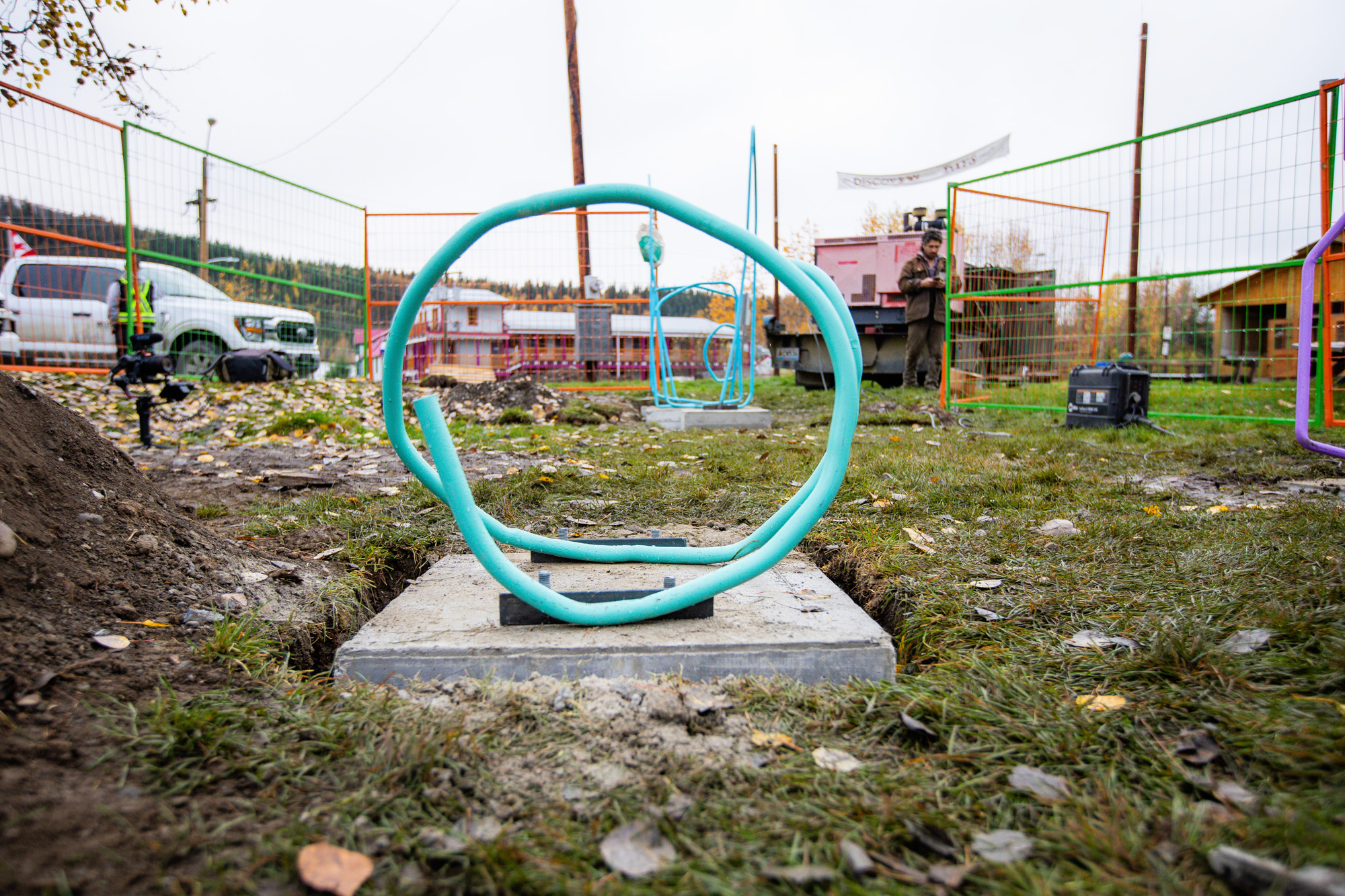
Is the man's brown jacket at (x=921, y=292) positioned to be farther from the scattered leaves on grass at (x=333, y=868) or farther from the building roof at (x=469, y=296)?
the scattered leaves on grass at (x=333, y=868)

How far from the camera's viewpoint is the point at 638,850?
99 centimetres

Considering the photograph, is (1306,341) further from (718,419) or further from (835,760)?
(718,419)

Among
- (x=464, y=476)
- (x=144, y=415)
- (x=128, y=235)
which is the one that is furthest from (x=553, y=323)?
(x=464, y=476)

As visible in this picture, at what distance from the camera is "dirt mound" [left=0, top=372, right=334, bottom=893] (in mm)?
893

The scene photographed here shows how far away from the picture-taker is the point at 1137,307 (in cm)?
726

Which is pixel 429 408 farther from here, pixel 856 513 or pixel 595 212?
pixel 595 212

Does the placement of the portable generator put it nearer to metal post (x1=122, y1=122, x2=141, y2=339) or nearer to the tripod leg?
the tripod leg

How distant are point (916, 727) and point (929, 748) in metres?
0.04

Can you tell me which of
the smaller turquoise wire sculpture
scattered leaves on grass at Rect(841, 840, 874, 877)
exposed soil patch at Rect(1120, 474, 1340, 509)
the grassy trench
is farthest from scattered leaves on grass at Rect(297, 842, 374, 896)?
the smaller turquoise wire sculpture

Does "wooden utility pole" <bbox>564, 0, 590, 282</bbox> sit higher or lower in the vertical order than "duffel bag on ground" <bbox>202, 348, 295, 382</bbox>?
higher

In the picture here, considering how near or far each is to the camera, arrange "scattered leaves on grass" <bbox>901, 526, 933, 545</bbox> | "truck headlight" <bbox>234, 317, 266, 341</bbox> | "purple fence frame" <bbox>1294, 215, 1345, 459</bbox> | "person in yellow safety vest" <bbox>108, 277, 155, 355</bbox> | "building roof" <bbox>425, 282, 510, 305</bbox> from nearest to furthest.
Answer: "scattered leaves on grass" <bbox>901, 526, 933, 545</bbox>
"purple fence frame" <bbox>1294, 215, 1345, 459</bbox>
"person in yellow safety vest" <bbox>108, 277, 155, 355</bbox>
"truck headlight" <bbox>234, 317, 266, 341</bbox>
"building roof" <bbox>425, 282, 510, 305</bbox>

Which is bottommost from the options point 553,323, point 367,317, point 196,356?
point 196,356

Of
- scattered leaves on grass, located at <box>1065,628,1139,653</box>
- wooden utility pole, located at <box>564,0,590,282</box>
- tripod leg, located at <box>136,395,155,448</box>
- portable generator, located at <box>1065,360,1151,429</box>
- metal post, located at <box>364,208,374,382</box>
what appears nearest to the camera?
scattered leaves on grass, located at <box>1065,628,1139,653</box>

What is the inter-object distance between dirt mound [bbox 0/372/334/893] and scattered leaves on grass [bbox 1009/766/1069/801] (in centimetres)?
121
